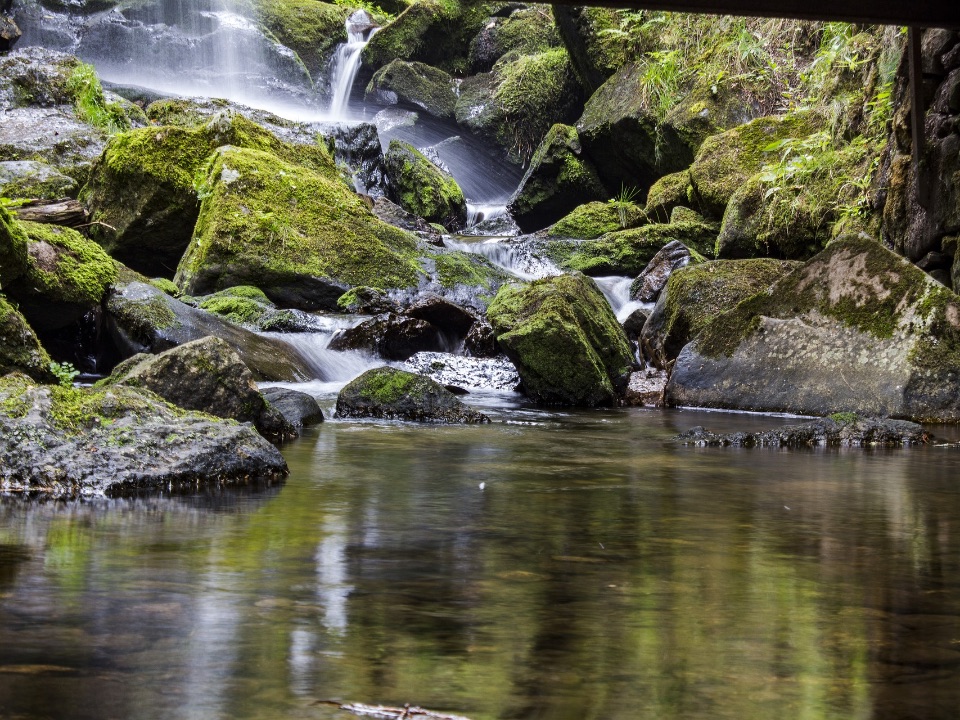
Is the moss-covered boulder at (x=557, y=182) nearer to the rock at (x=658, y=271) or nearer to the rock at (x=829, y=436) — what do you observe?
the rock at (x=658, y=271)

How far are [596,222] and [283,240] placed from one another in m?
6.71

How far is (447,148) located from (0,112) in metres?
12.5

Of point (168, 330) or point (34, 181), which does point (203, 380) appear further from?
Answer: point (34, 181)

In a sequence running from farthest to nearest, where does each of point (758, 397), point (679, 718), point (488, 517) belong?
point (758, 397)
point (488, 517)
point (679, 718)

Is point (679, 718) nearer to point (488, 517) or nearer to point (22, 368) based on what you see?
point (488, 517)

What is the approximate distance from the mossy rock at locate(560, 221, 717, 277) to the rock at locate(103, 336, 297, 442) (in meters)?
9.19

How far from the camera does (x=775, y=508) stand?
4.55m

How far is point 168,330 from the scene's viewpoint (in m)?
9.76

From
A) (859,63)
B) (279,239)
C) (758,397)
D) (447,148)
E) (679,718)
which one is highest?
(447,148)

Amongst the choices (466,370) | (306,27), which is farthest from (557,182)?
(306,27)

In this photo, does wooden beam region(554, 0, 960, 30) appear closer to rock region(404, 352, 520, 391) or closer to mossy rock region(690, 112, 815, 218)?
rock region(404, 352, 520, 391)

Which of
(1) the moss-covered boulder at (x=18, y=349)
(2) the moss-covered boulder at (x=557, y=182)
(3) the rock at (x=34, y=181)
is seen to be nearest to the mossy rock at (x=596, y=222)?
(2) the moss-covered boulder at (x=557, y=182)

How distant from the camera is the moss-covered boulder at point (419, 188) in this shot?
→ 2009 cm

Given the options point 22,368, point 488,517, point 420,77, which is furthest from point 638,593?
point 420,77
